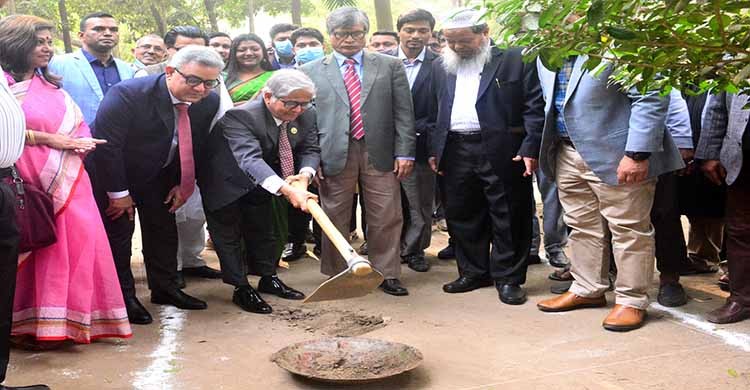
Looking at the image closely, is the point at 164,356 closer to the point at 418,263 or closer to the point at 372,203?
the point at 372,203

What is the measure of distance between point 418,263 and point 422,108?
118 cm

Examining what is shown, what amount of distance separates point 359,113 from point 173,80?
1.29 m

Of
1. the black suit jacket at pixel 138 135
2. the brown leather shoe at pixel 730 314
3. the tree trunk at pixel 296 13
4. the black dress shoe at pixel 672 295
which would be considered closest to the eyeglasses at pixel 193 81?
the black suit jacket at pixel 138 135

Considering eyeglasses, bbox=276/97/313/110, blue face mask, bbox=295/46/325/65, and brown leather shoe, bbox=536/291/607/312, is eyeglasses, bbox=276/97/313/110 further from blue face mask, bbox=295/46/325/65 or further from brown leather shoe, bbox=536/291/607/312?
blue face mask, bbox=295/46/325/65

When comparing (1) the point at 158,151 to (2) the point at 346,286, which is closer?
(2) the point at 346,286

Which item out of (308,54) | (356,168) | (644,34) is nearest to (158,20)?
(308,54)

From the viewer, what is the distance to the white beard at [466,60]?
5195mm

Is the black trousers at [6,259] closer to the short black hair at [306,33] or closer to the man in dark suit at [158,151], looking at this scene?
the man in dark suit at [158,151]

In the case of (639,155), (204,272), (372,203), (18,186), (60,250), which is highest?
(18,186)

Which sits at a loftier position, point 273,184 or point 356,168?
point 273,184

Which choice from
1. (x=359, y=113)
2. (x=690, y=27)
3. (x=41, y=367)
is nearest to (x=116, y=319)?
(x=41, y=367)

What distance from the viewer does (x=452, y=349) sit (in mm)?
4254

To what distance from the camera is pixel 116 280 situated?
4.32 meters

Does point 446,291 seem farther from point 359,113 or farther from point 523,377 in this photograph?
point 523,377
